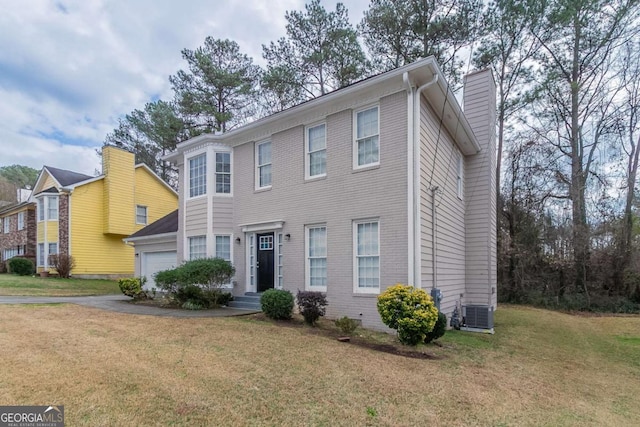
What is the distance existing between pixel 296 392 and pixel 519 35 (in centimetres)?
2072

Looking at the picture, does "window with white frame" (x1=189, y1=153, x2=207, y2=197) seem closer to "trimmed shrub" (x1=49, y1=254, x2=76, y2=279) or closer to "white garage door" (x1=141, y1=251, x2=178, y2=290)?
"white garage door" (x1=141, y1=251, x2=178, y2=290)

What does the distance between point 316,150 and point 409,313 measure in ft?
17.4

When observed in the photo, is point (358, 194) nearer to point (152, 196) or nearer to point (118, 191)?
point (118, 191)

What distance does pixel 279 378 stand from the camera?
505cm

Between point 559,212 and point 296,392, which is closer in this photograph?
point 296,392

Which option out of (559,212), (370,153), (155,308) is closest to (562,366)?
(370,153)

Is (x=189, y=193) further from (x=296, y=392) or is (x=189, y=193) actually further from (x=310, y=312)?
(x=296, y=392)

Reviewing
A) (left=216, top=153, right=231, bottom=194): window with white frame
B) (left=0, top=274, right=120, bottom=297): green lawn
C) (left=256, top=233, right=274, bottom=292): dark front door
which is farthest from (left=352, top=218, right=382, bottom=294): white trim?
(left=0, top=274, right=120, bottom=297): green lawn

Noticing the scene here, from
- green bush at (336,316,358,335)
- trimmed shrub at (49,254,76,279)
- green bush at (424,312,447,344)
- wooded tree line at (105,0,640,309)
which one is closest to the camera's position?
green bush at (424,312,447,344)

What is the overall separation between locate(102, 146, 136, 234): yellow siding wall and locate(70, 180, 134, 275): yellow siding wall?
0.46m

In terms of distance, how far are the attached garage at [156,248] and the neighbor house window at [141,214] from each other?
28.9 ft

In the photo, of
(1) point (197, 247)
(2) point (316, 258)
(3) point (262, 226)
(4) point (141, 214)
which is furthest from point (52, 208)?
(2) point (316, 258)

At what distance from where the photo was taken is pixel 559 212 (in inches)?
738

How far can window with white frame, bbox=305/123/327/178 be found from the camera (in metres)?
10.5
